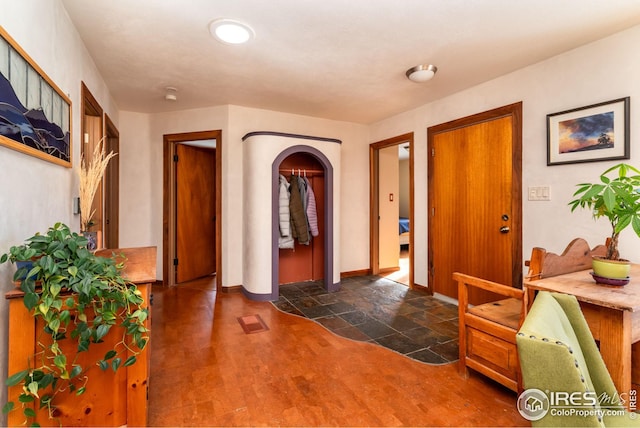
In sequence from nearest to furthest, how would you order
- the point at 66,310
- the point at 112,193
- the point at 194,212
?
the point at 66,310 < the point at 112,193 < the point at 194,212

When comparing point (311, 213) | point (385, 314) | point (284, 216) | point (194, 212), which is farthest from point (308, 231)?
point (194, 212)

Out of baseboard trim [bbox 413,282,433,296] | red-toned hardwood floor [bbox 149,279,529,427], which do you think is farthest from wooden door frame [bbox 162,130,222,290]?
baseboard trim [bbox 413,282,433,296]

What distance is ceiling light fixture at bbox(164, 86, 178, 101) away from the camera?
3214 mm

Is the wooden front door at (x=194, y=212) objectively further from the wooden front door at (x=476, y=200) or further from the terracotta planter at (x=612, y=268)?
Result: the terracotta planter at (x=612, y=268)

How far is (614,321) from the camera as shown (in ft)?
4.37

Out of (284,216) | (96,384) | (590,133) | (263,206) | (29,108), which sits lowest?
(96,384)

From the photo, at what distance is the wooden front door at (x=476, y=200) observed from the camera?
2888mm

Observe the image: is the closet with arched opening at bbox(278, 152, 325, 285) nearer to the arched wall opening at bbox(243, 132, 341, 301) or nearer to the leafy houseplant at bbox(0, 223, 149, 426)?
the arched wall opening at bbox(243, 132, 341, 301)

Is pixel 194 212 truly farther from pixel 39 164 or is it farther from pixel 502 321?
pixel 502 321

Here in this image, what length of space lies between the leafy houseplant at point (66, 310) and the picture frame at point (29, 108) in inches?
17.3

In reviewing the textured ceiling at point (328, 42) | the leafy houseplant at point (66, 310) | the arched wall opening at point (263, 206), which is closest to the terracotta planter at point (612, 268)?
the textured ceiling at point (328, 42)

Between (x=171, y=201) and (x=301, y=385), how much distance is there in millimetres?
3142

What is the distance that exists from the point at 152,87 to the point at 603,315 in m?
3.93

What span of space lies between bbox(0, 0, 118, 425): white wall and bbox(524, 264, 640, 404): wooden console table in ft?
8.02
